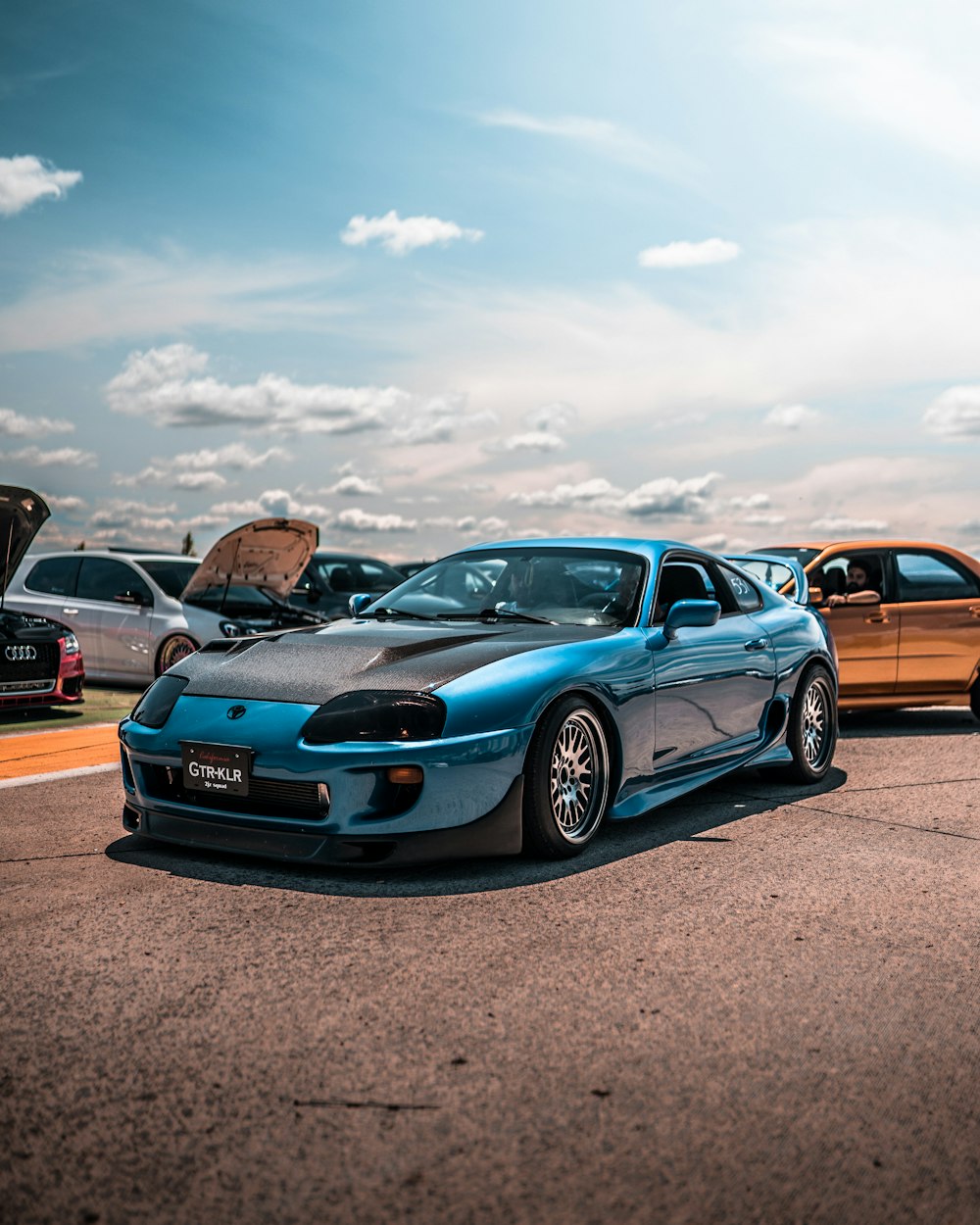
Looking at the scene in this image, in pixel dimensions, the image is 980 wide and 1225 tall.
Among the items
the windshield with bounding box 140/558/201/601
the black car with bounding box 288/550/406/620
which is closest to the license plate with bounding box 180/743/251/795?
the windshield with bounding box 140/558/201/601

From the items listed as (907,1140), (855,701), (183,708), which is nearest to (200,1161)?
(907,1140)

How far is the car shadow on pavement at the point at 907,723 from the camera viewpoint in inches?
379

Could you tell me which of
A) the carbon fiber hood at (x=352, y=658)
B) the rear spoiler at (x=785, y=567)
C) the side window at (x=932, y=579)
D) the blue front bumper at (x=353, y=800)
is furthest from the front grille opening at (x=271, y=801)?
the side window at (x=932, y=579)

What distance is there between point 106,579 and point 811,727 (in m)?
8.23

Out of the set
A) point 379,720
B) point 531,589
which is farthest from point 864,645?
point 379,720

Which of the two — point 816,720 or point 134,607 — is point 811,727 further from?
point 134,607

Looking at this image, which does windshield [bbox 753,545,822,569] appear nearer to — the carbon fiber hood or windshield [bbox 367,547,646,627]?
windshield [bbox 367,547,646,627]

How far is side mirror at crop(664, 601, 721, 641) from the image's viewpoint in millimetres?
5723

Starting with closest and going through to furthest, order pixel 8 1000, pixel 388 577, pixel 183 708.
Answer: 1. pixel 8 1000
2. pixel 183 708
3. pixel 388 577

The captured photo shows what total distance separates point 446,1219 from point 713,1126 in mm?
693

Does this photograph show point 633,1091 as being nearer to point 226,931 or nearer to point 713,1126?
point 713,1126

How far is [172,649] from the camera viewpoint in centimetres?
1232

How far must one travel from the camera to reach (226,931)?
13.1 feet

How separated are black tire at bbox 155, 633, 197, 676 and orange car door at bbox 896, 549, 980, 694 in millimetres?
6783
